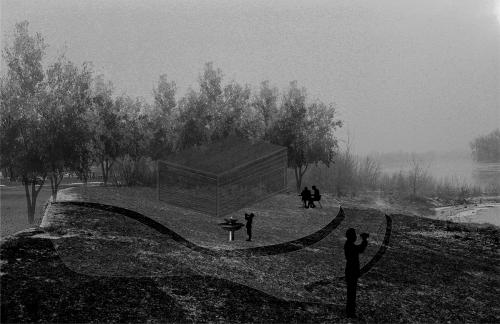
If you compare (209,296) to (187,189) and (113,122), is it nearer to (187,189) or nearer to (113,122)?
(187,189)

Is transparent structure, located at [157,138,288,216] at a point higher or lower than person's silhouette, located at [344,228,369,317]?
higher

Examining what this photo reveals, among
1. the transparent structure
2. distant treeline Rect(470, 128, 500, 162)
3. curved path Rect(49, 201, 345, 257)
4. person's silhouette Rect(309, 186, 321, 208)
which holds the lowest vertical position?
curved path Rect(49, 201, 345, 257)

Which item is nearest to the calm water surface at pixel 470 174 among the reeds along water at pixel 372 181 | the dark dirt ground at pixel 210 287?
the reeds along water at pixel 372 181

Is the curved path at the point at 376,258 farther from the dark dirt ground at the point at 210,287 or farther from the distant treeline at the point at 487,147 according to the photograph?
the distant treeline at the point at 487,147

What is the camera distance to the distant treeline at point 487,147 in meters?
128

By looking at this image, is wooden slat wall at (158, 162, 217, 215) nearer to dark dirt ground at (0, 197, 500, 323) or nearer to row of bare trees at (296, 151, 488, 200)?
dark dirt ground at (0, 197, 500, 323)

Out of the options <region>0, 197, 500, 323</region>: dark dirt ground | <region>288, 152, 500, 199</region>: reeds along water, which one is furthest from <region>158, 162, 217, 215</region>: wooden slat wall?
<region>288, 152, 500, 199</region>: reeds along water

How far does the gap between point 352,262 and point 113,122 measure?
25576 mm

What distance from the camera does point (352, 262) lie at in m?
9.72

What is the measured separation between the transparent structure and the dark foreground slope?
6566 mm

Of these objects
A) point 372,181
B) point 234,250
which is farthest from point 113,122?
point 372,181

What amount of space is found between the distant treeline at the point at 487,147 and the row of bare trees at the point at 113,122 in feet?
372

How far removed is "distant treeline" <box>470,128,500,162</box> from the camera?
12781 cm

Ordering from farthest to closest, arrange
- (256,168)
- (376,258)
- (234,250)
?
(256,168), (376,258), (234,250)
